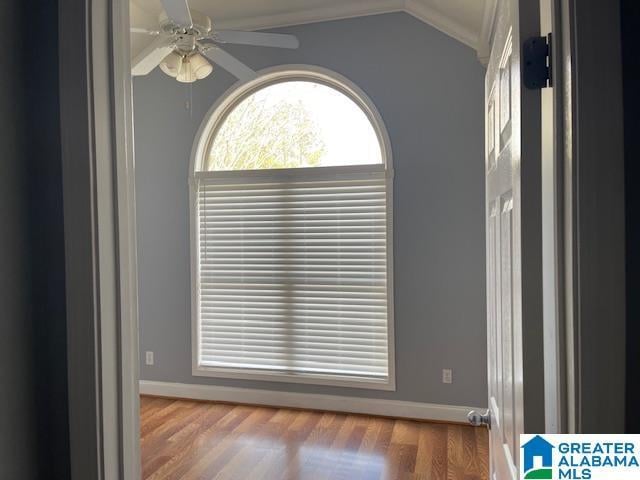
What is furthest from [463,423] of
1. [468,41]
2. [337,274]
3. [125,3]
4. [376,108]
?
[125,3]

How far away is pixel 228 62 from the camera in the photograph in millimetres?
2393

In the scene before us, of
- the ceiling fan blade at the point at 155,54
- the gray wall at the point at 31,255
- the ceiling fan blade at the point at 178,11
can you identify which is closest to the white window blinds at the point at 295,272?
the ceiling fan blade at the point at 155,54

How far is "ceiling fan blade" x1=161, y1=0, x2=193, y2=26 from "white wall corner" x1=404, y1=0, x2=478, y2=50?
1809 mm

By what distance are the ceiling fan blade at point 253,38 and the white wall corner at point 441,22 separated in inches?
50.2

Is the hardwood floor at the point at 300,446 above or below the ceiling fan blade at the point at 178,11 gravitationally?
below

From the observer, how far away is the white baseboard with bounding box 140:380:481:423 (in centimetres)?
325

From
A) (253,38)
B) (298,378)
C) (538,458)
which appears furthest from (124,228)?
(298,378)

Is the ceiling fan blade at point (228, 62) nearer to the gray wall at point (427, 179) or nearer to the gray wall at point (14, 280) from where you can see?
the gray wall at point (427, 179)

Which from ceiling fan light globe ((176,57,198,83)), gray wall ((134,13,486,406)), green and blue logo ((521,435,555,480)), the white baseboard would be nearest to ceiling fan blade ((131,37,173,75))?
ceiling fan light globe ((176,57,198,83))

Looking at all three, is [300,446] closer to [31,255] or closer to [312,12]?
[31,255]

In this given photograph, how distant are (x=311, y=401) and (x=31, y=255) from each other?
2.94 meters

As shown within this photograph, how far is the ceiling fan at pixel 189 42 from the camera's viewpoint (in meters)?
1.98

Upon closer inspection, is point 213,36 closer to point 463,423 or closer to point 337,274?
point 337,274

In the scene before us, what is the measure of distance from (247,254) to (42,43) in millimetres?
2809
